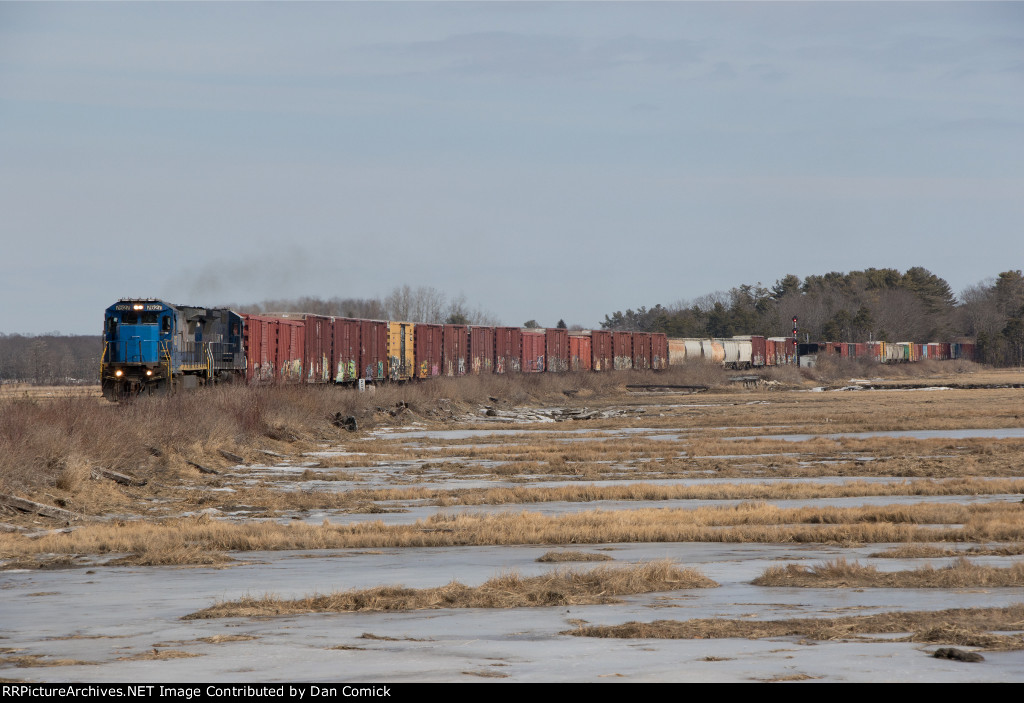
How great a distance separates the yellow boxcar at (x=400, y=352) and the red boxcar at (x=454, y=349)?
4.25m

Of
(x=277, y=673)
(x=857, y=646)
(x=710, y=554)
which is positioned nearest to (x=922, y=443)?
(x=710, y=554)

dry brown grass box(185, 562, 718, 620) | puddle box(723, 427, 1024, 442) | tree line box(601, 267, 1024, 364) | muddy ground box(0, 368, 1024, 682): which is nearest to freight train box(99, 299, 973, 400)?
muddy ground box(0, 368, 1024, 682)

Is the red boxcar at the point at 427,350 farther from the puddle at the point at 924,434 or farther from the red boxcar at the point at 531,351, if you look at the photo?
the puddle at the point at 924,434

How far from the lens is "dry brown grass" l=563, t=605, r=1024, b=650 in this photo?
28.8ft

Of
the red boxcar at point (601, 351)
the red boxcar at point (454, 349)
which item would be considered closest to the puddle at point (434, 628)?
the red boxcar at point (454, 349)

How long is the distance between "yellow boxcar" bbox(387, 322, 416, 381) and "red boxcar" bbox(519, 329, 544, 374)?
49.6ft

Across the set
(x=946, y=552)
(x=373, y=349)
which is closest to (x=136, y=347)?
(x=373, y=349)

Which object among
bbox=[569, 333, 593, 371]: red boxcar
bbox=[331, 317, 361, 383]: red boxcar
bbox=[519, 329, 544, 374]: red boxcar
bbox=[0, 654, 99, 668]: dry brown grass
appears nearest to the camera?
bbox=[0, 654, 99, 668]: dry brown grass

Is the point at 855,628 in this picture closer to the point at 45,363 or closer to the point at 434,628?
the point at 434,628

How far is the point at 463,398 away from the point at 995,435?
26.8 meters

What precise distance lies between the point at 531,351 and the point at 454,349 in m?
10.7

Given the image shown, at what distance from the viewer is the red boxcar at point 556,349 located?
77375mm

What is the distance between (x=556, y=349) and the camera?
78.7 metres

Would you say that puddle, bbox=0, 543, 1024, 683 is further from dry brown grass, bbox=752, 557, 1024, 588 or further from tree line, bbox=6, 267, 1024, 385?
tree line, bbox=6, 267, 1024, 385
